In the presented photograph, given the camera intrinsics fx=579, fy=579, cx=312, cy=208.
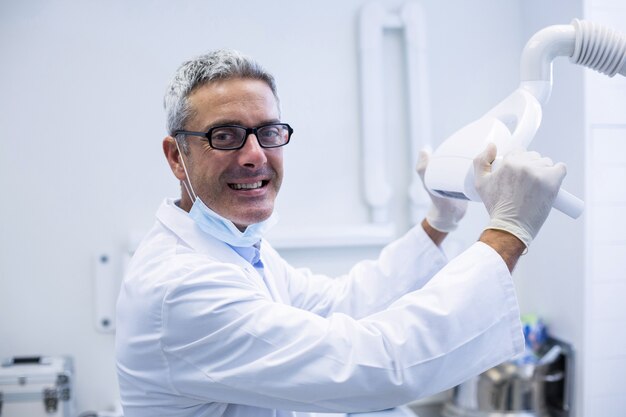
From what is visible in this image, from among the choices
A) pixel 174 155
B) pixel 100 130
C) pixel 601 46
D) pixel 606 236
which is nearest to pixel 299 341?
pixel 174 155

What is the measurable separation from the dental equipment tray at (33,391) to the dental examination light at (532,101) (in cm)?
118

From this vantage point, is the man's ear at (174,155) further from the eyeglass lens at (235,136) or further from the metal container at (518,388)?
the metal container at (518,388)

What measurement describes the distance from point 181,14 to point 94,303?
0.89 metres

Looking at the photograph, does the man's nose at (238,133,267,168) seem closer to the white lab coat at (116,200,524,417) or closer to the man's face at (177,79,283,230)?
the man's face at (177,79,283,230)

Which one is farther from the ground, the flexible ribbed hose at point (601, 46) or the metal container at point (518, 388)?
the flexible ribbed hose at point (601, 46)

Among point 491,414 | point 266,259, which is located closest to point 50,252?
point 266,259

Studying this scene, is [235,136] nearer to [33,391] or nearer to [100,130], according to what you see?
[100,130]

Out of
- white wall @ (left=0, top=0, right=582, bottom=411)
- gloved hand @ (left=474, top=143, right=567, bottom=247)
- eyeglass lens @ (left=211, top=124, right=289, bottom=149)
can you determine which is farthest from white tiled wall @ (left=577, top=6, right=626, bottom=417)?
eyeglass lens @ (left=211, top=124, right=289, bottom=149)

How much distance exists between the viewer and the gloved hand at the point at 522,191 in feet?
2.73

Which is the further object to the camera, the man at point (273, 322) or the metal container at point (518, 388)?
the metal container at point (518, 388)

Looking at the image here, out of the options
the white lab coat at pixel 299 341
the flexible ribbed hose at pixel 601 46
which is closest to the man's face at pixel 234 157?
the white lab coat at pixel 299 341

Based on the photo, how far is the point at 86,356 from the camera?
1.70 meters

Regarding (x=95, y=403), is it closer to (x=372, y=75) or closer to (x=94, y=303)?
(x=94, y=303)

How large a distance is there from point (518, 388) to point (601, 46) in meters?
1.08
